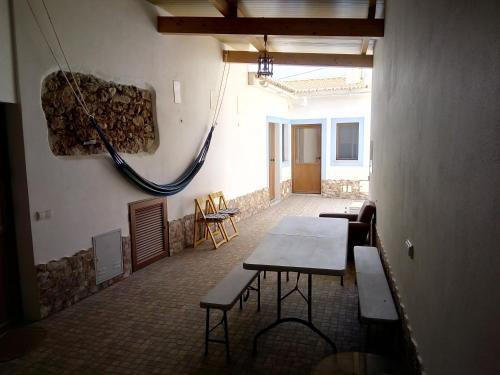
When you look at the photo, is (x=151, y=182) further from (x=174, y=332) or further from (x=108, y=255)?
(x=174, y=332)

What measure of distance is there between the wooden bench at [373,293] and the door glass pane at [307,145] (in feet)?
25.0

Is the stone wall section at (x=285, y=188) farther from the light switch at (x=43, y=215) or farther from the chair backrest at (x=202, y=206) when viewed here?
the light switch at (x=43, y=215)

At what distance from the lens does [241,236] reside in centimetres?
655

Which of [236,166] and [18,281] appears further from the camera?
[236,166]

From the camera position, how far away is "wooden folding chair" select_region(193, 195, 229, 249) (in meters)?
5.82

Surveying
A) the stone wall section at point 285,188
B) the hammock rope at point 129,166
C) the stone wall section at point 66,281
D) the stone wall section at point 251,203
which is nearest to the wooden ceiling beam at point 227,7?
the hammock rope at point 129,166

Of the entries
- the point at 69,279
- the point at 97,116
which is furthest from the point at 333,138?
the point at 69,279

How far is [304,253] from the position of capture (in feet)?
9.95

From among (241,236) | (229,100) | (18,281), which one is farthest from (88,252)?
(229,100)

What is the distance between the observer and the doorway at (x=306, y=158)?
36.6ft

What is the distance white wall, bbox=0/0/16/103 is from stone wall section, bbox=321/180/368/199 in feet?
28.9

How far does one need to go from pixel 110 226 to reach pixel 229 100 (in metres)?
3.79

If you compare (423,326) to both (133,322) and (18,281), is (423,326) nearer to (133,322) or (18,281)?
(133,322)

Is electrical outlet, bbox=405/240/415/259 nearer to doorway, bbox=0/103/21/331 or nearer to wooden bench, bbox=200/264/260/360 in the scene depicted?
wooden bench, bbox=200/264/260/360
